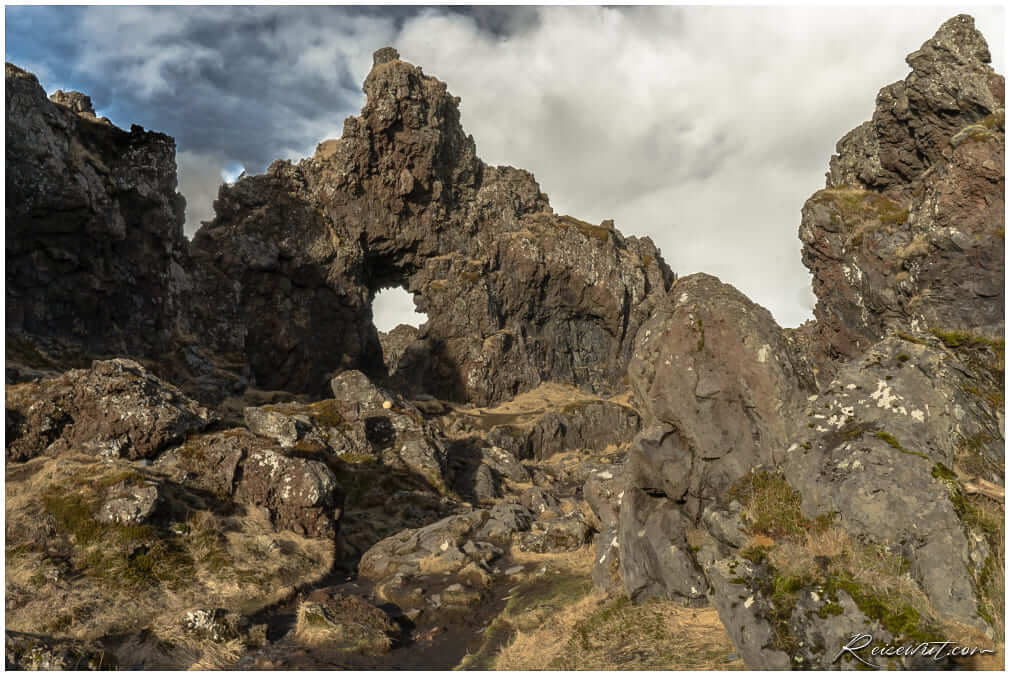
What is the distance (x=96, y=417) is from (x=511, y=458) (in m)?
32.7

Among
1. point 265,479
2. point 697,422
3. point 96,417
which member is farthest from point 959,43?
point 96,417

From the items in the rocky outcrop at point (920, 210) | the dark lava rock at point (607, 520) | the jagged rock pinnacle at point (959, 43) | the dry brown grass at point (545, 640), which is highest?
the jagged rock pinnacle at point (959, 43)

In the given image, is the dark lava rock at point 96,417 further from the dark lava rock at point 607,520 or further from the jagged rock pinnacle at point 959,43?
the jagged rock pinnacle at point 959,43

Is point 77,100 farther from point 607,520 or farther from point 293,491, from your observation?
point 607,520

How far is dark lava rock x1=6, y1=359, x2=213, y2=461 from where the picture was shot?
86.3 feet

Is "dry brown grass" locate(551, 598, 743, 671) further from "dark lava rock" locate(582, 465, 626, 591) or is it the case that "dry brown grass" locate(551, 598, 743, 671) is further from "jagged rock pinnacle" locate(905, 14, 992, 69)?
"jagged rock pinnacle" locate(905, 14, 992, 69)

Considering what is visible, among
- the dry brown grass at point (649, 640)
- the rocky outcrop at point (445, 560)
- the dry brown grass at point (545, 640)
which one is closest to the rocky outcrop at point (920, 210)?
the rocky outcrop at point (445, 560)

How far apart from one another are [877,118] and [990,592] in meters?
48.7

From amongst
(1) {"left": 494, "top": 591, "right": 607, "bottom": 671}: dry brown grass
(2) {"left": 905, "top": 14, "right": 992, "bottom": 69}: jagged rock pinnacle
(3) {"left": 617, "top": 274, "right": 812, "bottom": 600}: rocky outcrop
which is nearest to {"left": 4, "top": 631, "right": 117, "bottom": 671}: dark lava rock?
(1) {"left": 494, "top": 591, "right": 607, "bottom": 671}: dry brown grass

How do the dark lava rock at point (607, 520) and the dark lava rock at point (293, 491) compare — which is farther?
the dark lava rock at point (293, 491)

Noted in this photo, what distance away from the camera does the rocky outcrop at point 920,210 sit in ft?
108

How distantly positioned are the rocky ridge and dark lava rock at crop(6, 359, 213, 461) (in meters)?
0.13

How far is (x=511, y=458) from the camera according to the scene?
51375 millimetres

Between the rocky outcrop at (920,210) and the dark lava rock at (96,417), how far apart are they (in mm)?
44804
